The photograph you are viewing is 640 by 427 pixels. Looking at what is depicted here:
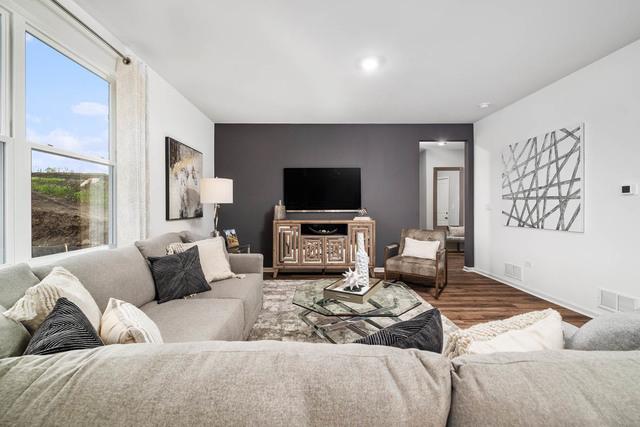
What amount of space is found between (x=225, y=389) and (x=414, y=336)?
1.44ft

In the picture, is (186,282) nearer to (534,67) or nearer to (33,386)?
(33,386)

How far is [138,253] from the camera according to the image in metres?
1.98

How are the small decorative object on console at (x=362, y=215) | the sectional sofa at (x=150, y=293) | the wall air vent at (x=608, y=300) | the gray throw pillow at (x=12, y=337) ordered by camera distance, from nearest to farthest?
the gray throw pillow at (x=12, y=337)
the sectional sofa at (x=150, y=293)
the wall air vent at (x=608, y=300)
the small decorative object on console at (x=362, y=215)

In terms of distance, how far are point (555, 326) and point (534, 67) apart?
3051mm

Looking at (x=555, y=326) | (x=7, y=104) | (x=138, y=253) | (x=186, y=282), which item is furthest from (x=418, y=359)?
(x=7, y=104)

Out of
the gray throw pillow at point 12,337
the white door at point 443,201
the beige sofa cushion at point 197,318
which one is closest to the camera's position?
the gray throw pillow at point 12,337

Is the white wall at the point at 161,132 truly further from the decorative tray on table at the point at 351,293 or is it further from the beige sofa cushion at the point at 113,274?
the decorative tray on table at the point at 351,293

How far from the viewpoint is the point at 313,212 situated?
15.1ft

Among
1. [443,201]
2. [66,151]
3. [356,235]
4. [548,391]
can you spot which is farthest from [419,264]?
[443,201]

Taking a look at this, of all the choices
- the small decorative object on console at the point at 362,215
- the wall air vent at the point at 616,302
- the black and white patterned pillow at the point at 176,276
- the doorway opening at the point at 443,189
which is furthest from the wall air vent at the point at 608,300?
the doorway opening at the point at 443,189

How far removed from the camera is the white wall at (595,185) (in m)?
2.38

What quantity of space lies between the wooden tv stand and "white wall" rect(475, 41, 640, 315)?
7.08 ft

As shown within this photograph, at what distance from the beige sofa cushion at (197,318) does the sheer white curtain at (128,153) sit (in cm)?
87

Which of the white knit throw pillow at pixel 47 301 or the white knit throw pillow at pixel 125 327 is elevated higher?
the white knit throw pillow at pixel 47 301
